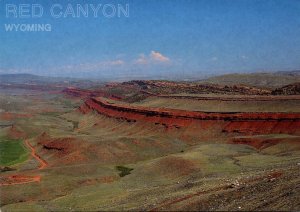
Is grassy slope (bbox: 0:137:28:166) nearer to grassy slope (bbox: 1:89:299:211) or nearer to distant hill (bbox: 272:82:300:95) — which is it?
grassy slope (bbox: 1:89:299:211)

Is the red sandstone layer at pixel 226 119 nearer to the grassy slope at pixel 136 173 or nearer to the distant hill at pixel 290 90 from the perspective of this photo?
the grassy slope at pixel 136 173

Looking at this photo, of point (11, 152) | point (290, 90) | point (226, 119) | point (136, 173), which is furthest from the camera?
point (290, 90)

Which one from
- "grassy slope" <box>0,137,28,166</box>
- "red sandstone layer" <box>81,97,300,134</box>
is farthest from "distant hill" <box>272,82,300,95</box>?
"grassy slope" <box>0,137,28,166</box>

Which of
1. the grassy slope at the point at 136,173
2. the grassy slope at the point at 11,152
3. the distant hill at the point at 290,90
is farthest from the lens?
the distant hill at the point at 290,90

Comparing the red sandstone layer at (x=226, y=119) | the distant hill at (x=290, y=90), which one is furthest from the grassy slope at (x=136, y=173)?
the distant hill at (x=290, y=90)

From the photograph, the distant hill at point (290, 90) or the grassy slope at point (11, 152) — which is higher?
the distant hill at point (290, 90)

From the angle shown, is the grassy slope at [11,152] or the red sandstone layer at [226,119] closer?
the grassy slope at [11,152]

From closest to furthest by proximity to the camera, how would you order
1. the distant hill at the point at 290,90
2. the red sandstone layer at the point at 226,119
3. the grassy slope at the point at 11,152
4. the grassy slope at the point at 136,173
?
the grassy slope at the point at 136,173 < the grassy slope at the point at 11,152 < the red sandstone layer at the point at 226,119 < the distant hill at the point at 290,90

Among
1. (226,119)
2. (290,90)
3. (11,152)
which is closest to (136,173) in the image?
(11,152)

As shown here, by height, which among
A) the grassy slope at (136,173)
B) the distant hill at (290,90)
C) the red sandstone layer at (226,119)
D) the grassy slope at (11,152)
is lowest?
the grassy slope at (11,152)

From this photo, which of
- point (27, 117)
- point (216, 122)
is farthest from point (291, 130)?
point (27, 117)

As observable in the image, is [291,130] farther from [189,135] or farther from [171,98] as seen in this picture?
[171,98]

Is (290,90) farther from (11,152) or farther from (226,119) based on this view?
(11,152)
